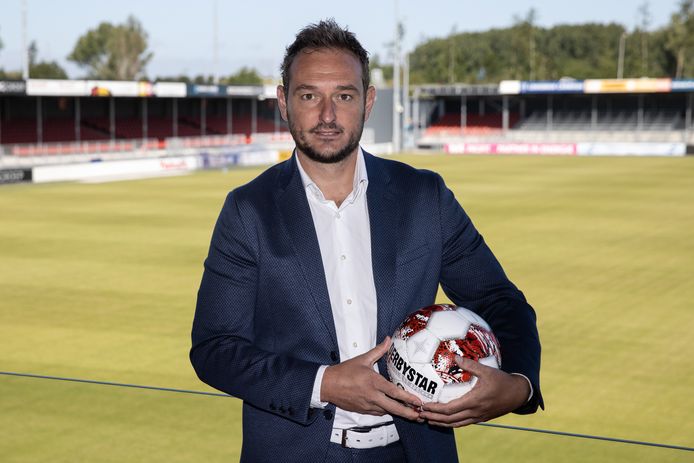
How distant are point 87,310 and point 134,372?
3732mm

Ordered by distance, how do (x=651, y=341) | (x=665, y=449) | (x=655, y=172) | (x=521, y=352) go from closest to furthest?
1. (x=521, y=352)
2. (x=665, y=449)
3. (x=651, y=341)
4. (x=655, y=172)

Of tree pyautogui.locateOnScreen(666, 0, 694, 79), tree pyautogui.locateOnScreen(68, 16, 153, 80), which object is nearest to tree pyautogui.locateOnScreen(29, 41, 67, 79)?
tree pyautogui.locateOnScreen(68, 16, 153, 80)

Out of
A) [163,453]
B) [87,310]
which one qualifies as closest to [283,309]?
[163,453]

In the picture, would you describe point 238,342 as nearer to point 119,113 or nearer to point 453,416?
point 453,416

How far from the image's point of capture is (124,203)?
98.3ft

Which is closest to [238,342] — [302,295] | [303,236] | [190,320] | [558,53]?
[302,295]

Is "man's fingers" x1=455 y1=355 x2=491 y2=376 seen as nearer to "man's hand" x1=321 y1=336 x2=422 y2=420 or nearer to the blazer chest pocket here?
"man's hand" x1=321 y1=336 x2=422 y2=420

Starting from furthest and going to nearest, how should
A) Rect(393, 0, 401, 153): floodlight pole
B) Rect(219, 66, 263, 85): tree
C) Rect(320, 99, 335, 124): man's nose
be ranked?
Rect(219, 66, 263, 85): tree
Rect(393, 0, 401, 153): floodlight pole
Rect(320, 99, 335, 124): man's nose

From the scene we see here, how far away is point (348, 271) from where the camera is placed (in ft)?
9.27

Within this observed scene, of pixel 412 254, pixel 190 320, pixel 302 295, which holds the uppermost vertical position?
pixel 412 254

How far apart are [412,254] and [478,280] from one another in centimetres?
25

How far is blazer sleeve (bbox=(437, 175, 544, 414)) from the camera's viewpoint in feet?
9.46

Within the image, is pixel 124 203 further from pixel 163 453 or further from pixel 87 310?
pixel 163 453

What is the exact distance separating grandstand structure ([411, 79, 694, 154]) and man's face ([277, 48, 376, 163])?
6014cm
